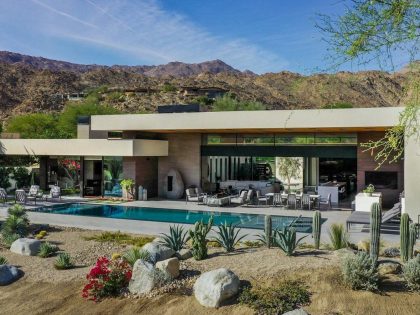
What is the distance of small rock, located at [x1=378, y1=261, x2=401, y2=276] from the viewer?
342 inches

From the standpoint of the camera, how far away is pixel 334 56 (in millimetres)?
8023

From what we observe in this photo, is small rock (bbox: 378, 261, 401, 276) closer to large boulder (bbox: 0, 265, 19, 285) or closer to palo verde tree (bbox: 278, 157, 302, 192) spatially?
large boulder (bbox: 0, 265, 19, 285)

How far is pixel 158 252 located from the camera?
33.3 ft

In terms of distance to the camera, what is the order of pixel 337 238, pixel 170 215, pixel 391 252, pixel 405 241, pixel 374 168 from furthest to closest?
pixel 374 168 < pixel 170 215 < pixel 337 238 < pixel 391 252 < pixel 405 241

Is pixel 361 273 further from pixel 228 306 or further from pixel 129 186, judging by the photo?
pixel 129 186

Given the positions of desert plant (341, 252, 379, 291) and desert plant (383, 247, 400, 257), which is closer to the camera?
desert plant (341, 252, 379, 291)

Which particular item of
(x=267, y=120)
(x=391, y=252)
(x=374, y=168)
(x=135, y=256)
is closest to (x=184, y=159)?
(x=267, y=120)

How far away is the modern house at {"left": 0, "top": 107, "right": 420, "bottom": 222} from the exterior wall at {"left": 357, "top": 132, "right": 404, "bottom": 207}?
0.05 meters

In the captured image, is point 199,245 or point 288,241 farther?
point 199,245

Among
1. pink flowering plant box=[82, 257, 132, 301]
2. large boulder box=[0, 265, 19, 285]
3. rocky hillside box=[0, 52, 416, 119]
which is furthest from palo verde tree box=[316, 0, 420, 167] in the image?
rocky hillside box=[0, 52, 416, 119]

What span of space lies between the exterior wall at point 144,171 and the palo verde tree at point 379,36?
1769cm

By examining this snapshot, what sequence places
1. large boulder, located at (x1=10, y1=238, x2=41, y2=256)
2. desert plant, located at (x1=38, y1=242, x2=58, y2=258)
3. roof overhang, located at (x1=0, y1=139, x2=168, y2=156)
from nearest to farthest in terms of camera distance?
1. desert plant, located at (x1=38, y1=242, x2=58, y2=258)
2. large boulder, located at (x1=10, y1=238, x2=41, y2=256)
3. roof overhang, located at (x1=0, y1=139, x2=168, y2=156)

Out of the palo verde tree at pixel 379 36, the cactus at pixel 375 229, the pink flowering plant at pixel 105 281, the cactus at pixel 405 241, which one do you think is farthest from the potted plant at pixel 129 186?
the palo verde tree at pixel 379 36

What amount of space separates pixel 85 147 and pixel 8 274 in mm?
14880
